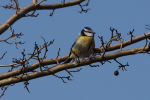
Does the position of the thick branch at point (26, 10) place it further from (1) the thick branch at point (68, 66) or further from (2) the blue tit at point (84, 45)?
(1) the thick branch at point (68, 66)

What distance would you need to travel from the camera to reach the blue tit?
544 centimetres

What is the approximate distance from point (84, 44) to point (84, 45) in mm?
24

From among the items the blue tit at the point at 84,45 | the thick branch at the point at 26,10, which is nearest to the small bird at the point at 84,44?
the blue tit at the point at 84,45

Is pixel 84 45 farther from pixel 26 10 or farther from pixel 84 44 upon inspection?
pixel 26 10

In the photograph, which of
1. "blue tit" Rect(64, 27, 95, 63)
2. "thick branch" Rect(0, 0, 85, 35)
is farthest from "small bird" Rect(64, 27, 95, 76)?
"thick branch" Rect(0, 0, 85, 35)

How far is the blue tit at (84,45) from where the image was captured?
5.44m

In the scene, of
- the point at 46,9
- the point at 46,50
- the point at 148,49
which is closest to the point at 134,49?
the point at 148,49

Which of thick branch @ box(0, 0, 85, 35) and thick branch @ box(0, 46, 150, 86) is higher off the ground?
thick branch @ box(0, 0, 85, 35)

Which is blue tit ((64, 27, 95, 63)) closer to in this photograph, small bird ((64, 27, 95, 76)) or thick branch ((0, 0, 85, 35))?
small bird ((64, 27, 95, 76))

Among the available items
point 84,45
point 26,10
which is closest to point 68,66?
point 84,45

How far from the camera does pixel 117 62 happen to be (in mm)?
4758

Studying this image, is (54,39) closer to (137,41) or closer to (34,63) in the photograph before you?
(34,63)

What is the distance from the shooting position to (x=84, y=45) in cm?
548

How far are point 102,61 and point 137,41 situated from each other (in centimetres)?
89
